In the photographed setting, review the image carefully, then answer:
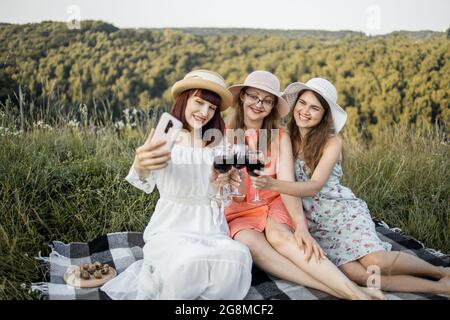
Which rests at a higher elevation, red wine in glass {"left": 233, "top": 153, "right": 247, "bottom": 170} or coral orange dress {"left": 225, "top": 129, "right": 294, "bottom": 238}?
red wine in glass {"left": 233, "top": 153, "right": 247, "bottom": 170}

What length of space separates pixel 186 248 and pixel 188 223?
0.32 metres

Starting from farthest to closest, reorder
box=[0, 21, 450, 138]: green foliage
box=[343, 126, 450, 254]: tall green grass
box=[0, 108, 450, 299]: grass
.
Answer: box=[0, 21, 450, 138]: green foliage, box=[343, 126, 450, 254]: tall green grass, box=[0, 108, 450, 299]: grass

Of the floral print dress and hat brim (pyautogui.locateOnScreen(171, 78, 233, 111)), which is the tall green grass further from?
hat brim (pyautogui.locateOnScreen(171, 78, 233, 111))

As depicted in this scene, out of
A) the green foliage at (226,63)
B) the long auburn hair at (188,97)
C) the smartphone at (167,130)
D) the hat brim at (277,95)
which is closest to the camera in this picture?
the smartphone at (167,130)

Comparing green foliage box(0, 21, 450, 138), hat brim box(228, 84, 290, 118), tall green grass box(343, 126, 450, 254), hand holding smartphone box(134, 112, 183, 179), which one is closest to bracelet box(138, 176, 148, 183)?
hand holding smartphone box(134, 112, 183, 179)

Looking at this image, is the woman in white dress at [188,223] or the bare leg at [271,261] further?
the bare leg at [271,261]

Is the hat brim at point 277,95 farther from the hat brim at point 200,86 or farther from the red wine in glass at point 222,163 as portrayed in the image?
Answer: the red wine in glass at point 222,163

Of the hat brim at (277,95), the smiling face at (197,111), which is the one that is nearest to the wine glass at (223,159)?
the smiling face at (197,111)

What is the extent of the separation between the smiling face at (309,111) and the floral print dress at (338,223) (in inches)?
12.7

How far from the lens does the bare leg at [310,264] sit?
2.96 metres

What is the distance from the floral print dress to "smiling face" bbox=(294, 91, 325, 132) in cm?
32

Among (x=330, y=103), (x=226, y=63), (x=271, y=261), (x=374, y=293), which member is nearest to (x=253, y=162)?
(x=271, y=261)

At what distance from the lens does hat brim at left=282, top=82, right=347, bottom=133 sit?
3606 millimetres

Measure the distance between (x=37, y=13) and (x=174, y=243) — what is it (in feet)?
38.5
